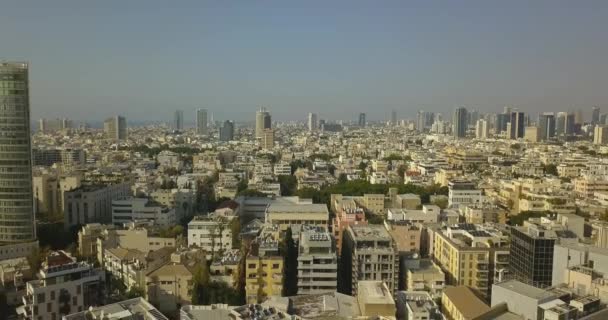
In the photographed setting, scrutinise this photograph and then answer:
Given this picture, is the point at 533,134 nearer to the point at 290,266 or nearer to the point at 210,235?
the point at 210,235

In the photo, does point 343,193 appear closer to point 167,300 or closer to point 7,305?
point 167,300

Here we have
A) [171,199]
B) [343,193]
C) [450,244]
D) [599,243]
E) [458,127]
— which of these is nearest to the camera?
[599,243]

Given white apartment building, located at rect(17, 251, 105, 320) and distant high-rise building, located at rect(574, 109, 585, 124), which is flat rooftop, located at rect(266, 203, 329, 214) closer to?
white apartment building, located at rect(17, 251, 105, 320)

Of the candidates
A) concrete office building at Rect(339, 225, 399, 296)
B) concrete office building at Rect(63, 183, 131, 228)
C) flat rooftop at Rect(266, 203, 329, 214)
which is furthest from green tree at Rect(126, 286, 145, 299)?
concrete office building at Rect(63, 183, 131, 228)

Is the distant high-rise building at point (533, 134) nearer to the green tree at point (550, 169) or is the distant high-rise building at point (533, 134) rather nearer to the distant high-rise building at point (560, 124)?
the distant high-rise building at point (560, 124)

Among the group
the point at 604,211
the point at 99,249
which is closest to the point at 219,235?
the point at 99,249

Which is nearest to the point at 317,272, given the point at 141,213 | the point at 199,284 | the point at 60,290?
the point at 199,284
